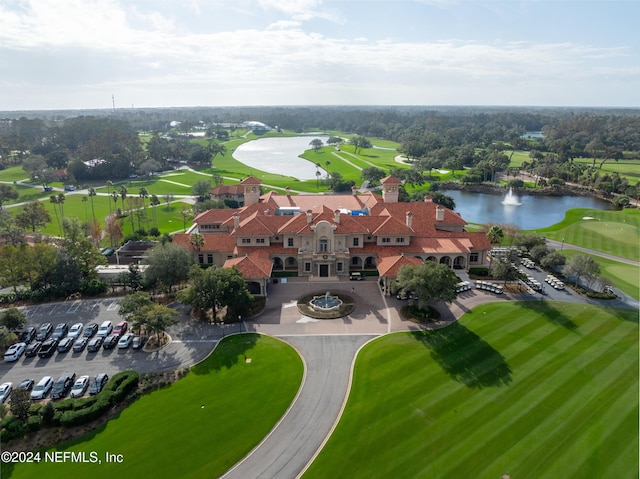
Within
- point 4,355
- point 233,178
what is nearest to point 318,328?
point 4,355

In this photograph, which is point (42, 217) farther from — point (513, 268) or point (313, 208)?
point (513, 268)

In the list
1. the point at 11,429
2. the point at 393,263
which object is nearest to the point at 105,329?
the point at 11,429

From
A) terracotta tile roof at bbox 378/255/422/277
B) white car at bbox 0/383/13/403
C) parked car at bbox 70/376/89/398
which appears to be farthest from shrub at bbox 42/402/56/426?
terracotta tile roof at bbox 378/255/422/277

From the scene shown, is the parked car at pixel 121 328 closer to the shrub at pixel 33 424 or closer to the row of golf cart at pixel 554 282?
the shrub at pixel 33 424

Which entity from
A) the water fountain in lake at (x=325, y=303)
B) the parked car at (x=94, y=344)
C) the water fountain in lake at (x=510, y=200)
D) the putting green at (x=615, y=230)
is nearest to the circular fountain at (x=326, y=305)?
the water fountain in lake at (x=325, y=303)

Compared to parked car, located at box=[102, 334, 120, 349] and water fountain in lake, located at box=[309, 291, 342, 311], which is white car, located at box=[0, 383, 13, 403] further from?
water fountain in lake, located at box=[309, 291, 342, 311]

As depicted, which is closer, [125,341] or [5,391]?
[5,391]

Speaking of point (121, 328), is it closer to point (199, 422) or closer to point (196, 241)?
point (196, 241)
